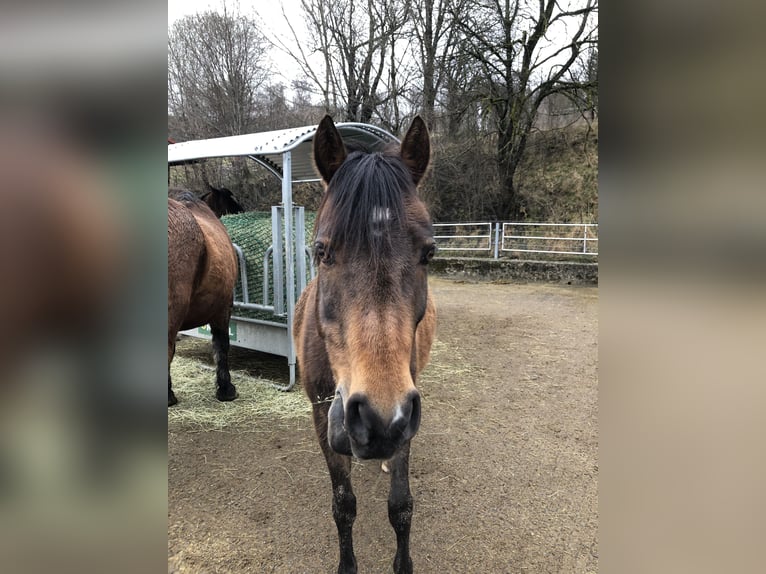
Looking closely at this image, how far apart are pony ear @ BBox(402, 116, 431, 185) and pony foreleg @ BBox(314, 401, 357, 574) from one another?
126 cm

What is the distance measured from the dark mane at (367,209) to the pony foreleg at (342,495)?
3.38 ft

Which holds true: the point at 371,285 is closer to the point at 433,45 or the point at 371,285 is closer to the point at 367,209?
the point at 367,209

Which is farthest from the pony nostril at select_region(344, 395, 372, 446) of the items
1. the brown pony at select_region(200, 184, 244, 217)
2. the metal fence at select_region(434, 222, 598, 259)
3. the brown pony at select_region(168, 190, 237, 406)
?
the metal fence at select_region(434, 222, 598, 259)

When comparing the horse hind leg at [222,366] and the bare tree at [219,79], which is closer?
the horse hind leg at [222,366]

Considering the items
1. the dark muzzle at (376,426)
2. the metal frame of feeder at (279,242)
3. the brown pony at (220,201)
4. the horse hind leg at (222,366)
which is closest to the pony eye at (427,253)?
the dark muzzle at (376,426)

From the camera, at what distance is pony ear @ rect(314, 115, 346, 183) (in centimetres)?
182

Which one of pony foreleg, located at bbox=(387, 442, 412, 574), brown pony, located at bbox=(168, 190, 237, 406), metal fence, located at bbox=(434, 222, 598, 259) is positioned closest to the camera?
pony foreleg, located at bbox=(387, 442, 412, 574)

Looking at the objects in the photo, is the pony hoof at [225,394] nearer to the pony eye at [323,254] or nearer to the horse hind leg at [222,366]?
the horse hind leg at [222,366]

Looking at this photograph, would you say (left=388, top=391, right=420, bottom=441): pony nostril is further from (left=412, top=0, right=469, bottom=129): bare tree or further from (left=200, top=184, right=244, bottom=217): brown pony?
(left=412, top=0, right=469, bottom=129): bare tree

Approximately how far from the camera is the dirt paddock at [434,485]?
2.36 meters
